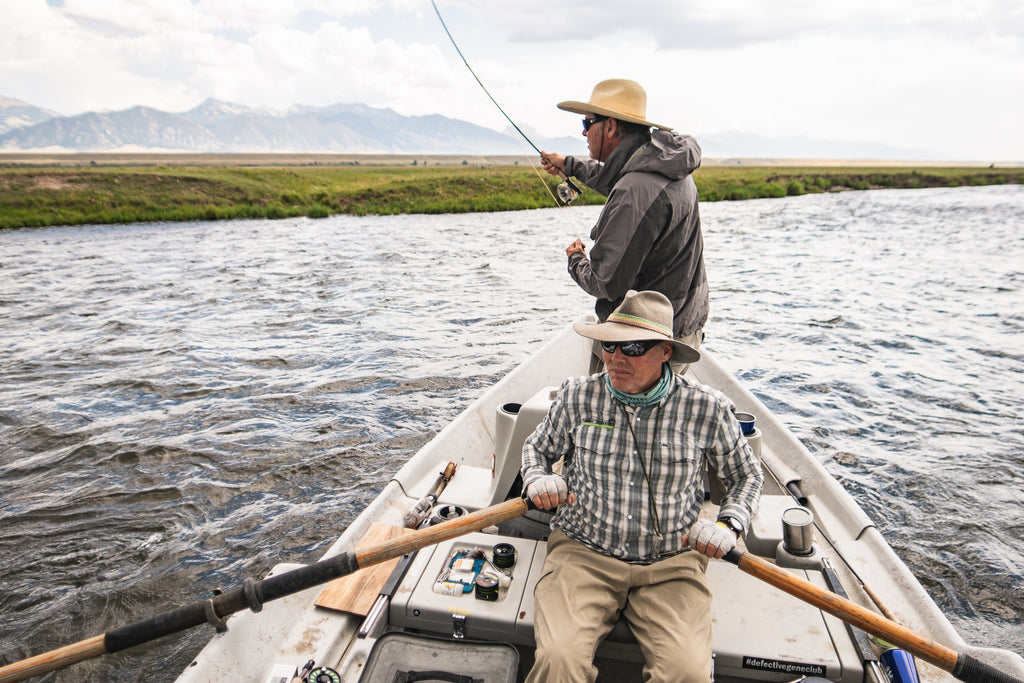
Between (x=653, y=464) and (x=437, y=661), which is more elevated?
(x=653, y=464)

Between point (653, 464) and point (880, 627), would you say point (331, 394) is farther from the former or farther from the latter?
point (880, 627)

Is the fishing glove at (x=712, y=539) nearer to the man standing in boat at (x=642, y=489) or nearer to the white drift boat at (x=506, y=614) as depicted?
the man standing in boat at (x=642, y=489)

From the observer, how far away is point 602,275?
3592mm

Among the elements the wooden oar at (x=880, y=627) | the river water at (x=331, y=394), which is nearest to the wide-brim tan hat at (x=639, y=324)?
the wooden oar at (x=880, y=627)

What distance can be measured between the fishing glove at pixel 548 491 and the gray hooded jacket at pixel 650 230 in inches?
51.2

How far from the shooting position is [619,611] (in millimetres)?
2941

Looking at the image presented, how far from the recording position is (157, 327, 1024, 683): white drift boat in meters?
2.83

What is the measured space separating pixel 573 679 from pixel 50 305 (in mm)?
17364

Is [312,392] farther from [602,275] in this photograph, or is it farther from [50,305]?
[50,305]

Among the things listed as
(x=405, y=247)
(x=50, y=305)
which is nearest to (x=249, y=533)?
(x=50, y=305)

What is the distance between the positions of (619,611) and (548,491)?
70cm

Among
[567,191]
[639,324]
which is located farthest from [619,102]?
[567,191]

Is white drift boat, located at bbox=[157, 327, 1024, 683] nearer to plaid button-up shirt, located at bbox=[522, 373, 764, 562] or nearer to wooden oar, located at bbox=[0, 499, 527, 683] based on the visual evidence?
wooden oar, located at bbox=[0, 499, 527, 683]

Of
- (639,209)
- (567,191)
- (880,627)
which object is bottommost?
(880,627)
